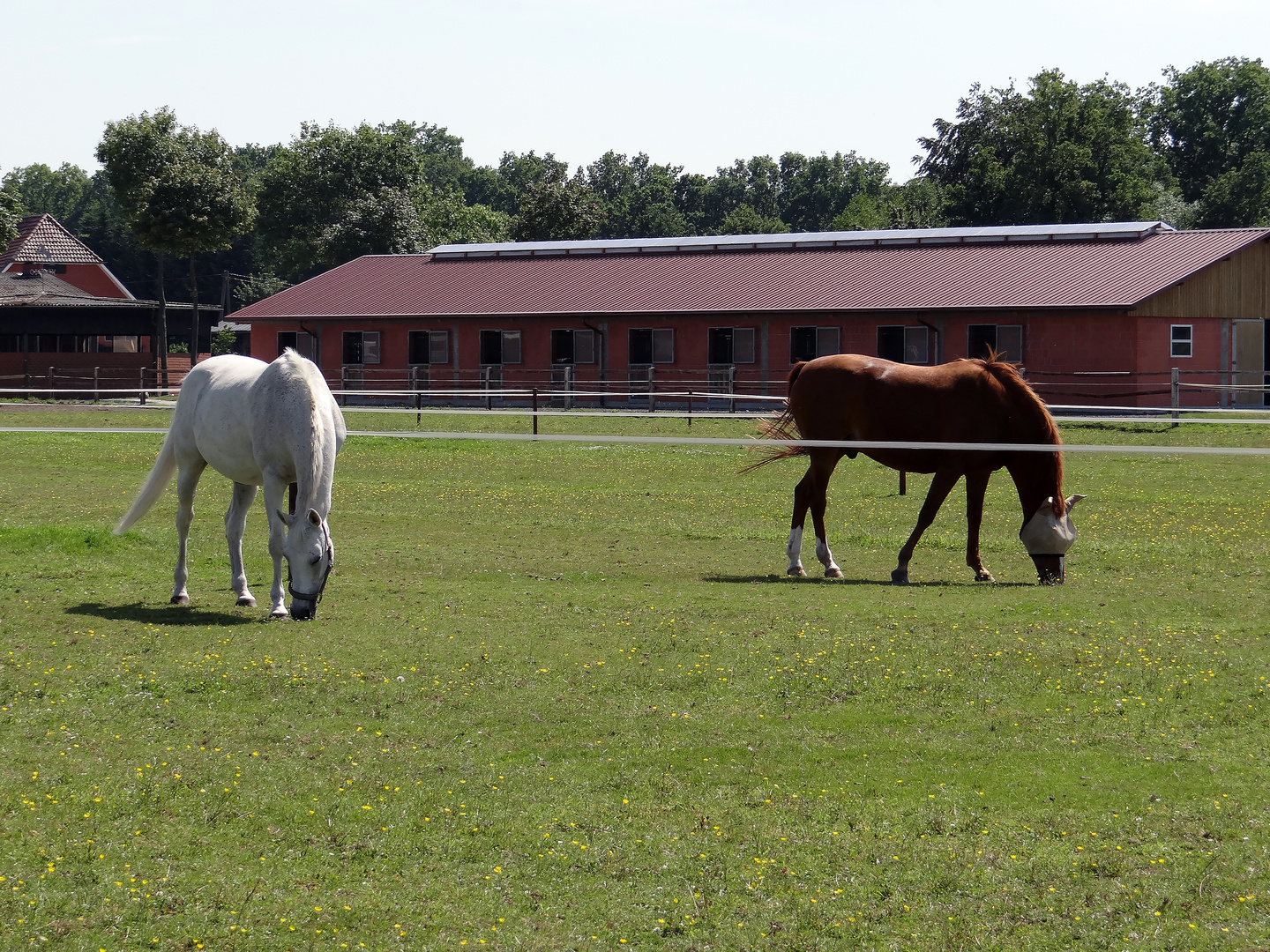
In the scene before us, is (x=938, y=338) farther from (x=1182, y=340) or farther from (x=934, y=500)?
(x=934, y=500)

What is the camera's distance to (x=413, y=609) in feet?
39.5

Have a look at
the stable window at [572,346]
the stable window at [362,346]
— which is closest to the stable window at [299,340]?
the stable window at [362,346]

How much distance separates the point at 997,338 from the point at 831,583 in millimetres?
32848

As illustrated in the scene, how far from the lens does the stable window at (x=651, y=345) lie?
49.7 m

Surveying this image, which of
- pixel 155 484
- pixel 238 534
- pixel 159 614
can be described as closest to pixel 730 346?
pixel 155 484

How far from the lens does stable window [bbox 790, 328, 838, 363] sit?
47031mm

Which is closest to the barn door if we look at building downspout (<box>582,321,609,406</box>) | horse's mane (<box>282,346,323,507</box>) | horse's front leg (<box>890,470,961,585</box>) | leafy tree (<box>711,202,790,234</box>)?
building downspout (<box>582,321,609,406</box>)

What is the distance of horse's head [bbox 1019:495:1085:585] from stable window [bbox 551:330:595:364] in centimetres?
3774

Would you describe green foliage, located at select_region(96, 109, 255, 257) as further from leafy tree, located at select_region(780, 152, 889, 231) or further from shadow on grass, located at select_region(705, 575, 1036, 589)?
leafy tree, located at select_region(780, 152, 889, 231)

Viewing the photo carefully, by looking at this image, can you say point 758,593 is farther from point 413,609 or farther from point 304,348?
point 304,348

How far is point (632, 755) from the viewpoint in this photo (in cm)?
765

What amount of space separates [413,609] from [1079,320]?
35.3 m

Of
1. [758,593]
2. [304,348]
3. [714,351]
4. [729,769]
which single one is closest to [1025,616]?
[758,593]

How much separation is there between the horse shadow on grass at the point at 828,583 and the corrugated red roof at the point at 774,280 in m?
30.1
